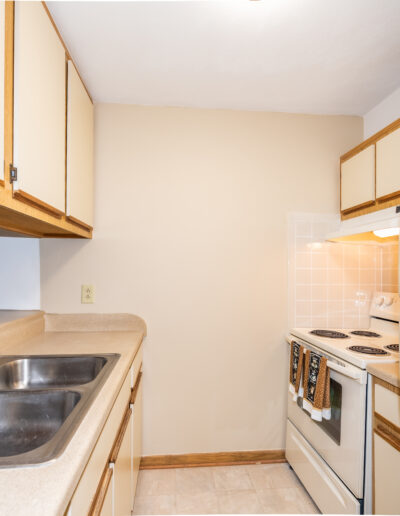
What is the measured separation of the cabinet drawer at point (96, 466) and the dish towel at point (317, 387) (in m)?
1.00

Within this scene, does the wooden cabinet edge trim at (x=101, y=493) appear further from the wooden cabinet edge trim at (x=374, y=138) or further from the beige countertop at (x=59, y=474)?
the wooden cabinet edge trim at (x=374, y=138)

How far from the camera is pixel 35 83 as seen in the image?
1141 mm

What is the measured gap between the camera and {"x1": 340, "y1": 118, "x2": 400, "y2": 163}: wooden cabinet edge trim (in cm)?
169

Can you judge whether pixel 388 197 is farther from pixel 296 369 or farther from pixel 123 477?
pixel 123 477

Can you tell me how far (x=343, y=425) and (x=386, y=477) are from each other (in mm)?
271

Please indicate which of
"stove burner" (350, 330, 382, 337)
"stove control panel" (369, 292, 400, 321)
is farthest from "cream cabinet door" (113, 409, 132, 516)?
"stove control panel" (369, 292, 400, 321)

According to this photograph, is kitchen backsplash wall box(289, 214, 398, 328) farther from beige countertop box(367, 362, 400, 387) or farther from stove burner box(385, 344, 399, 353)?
Answer: beige countertop box(367, 362, 400, 387)

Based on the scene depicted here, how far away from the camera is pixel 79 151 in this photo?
1.73 meters

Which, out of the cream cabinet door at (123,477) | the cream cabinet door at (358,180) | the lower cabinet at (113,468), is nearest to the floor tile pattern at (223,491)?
the lower cabinet at (113,468)

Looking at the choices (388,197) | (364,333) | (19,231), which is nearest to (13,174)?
(19,231)

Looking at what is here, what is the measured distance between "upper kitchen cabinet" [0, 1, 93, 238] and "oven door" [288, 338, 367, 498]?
153cm

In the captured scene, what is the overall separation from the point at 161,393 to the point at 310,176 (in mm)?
1827

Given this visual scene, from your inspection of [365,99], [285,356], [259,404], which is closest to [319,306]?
[285,356]

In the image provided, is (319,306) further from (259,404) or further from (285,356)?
(259,404)
